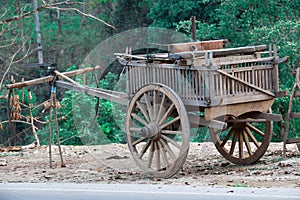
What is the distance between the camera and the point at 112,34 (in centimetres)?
3158

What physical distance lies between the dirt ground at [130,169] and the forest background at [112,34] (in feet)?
2.20

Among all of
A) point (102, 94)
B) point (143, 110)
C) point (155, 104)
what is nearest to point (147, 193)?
point (155, 104)

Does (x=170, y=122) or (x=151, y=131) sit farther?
(x=151, y=131)

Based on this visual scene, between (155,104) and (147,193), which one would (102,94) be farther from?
(147,193)

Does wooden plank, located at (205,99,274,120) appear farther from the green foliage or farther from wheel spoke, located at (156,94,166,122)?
the green foliage

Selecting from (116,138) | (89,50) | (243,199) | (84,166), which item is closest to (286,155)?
(84,166)

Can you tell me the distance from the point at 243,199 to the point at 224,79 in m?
2.82

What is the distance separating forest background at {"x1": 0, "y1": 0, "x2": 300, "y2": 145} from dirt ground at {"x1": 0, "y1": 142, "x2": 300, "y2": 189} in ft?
2.20

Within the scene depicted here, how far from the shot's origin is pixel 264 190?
6633 millimetres

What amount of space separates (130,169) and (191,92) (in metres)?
2.24

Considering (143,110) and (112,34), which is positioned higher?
(112,34)

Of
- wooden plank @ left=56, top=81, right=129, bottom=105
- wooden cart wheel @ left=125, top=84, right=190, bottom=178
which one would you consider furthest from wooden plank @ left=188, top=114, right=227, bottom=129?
wooden plank @ left=56, top=81, right=129, bottom=105

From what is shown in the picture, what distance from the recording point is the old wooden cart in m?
8.36

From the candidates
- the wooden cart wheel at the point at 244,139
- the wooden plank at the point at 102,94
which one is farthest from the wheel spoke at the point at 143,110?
the wooden cart wheel at the point at 244,139
